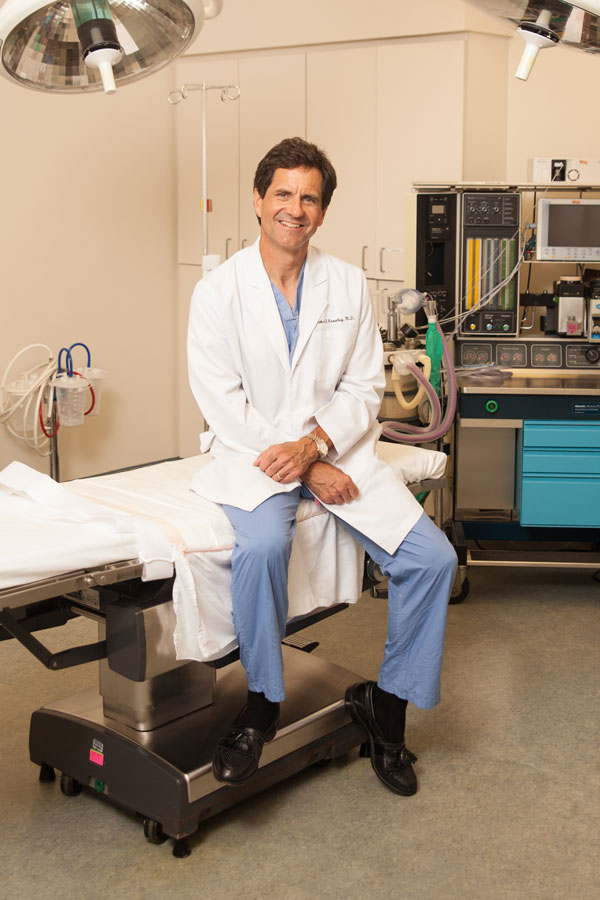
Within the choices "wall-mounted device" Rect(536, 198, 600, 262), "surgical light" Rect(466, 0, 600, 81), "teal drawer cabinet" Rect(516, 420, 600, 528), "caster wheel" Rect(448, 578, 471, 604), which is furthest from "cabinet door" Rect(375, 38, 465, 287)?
"surgical light" Rect(466, 0, 600, 81)

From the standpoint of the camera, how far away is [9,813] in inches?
80.4

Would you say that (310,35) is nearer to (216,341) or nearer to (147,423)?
(147,423)

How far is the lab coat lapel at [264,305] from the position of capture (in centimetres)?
217

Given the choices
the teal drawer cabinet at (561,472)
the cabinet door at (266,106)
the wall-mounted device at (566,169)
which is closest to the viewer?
the teal drawer cabinet at (561,472)

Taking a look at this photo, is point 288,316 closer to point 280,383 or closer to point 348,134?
point 280,383

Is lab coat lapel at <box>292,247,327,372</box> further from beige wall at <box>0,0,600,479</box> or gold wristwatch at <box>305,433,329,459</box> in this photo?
beige wall at <box>0,0,600,479</box>

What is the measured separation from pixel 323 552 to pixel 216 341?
54 centimetres

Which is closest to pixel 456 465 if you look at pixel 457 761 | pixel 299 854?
pixel 457 761

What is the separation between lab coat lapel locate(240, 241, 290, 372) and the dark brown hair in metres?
0.19

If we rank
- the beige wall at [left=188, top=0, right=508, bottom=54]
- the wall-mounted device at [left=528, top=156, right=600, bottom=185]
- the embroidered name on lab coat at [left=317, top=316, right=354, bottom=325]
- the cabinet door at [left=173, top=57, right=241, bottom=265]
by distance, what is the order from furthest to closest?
the cabinet door at [left=173, top=57, right=241, bottom=265]
the beige wall at [left=188, top=0, right=508, bottom=54]
the wall-mounted device at [left=528, top=156, right=600, bottom=185]
the embroidered name on lab coat at [left=317, top=316, right=354, bottom=325]

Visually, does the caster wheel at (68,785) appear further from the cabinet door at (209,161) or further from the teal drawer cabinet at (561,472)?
the cabinet door at (209,161)

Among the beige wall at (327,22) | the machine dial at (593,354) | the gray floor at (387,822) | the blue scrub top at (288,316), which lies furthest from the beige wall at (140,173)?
the blue scrub top at (288,316)

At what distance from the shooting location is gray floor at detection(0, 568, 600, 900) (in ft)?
5.93

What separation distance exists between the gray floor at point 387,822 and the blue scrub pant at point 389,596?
27 cm
